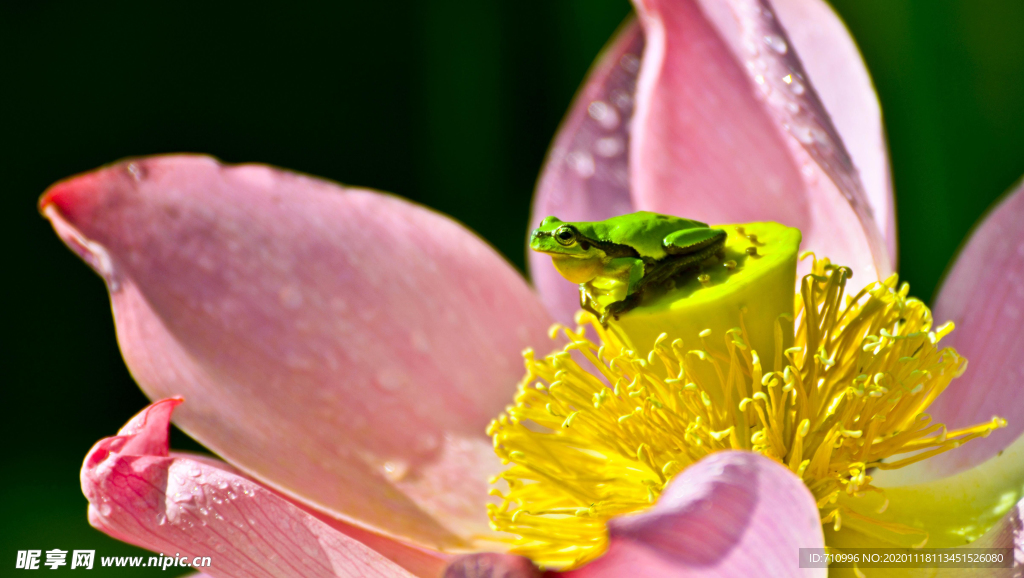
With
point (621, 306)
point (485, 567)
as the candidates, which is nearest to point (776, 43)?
point (621, 306)

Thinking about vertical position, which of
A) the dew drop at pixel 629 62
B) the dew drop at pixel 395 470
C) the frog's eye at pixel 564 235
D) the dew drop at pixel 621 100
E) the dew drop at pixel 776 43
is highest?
the dew drop at pixel 776 43

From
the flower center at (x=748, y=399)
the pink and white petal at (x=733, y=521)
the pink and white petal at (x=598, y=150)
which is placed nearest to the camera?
the pink and white petal at (x=733, y=521)

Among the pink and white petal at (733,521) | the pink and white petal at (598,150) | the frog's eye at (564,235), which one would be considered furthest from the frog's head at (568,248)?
the pink and white petal at (598,150)

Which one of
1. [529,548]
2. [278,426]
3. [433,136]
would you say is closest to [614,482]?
[529,548]

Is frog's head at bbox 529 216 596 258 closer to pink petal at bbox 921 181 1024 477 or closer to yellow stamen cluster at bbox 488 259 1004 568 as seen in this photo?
yellow stamen cluster at bbox 488 259 1004 568

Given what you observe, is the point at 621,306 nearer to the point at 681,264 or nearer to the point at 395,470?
the point at 681,264

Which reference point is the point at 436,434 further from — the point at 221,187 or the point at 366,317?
the point at 221,187

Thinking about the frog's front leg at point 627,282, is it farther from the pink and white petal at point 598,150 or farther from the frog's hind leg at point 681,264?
the pink and white petal at point 598,150

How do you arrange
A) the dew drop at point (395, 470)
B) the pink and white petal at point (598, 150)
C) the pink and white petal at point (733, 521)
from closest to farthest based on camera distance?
the pink and white petal at point (733, 521) → the dew drop at point (395, 470) → the pink and white petal at point (598, 150)
